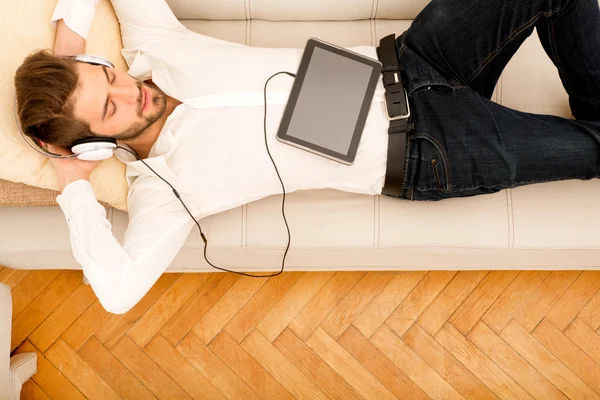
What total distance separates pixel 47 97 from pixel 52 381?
107 centimetres

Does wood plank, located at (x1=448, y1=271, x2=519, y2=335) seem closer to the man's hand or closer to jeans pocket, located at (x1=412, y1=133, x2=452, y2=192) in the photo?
jeans pocket, located at (x1=412, y1=133, x2=452, y2=192)

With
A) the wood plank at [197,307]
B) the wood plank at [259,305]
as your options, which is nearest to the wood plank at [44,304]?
the wood plank at [197,307]

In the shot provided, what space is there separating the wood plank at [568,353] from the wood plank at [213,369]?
1026 millimetres

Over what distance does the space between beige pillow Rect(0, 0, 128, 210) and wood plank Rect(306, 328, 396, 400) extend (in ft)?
2.65

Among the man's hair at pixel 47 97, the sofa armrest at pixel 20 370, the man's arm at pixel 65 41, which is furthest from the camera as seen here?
the sofa armrest at pixel 20 370

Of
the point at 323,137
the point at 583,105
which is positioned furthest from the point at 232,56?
the point at 583,105

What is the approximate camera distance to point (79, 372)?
5.15 feet

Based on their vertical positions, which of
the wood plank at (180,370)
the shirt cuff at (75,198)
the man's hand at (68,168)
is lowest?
the wood plank at (180,370)

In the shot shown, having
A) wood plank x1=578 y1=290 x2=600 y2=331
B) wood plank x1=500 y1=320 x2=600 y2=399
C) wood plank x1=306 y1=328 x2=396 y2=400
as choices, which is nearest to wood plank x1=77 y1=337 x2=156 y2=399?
wood plank x1=306 y1=328 x2=396 y2=400

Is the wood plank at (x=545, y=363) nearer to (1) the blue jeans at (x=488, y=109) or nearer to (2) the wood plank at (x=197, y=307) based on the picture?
(1) the blue jeans at (x=488, y=109)

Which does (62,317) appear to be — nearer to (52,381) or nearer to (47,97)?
(52,381)

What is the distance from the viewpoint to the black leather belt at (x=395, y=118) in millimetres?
1161

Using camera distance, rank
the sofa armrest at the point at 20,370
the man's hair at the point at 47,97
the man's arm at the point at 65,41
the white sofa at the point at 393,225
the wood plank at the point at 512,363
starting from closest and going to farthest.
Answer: the man's hair at the point at 47,97, the man's arm at the point at 65,41, the white sofa at the point at 393,225, the sofa armrest at the point at 20,370, the wood plank at the point at 512,363

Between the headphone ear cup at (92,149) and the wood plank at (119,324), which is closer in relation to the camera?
the headphone ear cup at (92,149)
